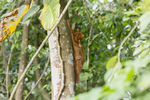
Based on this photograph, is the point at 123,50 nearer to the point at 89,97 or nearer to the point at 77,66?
the point at 77,66

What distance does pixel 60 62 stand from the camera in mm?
1210

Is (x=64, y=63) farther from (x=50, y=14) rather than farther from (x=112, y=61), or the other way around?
(x=112, y=61)

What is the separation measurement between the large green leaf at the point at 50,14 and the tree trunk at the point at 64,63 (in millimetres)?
214

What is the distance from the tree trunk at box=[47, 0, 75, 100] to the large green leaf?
0.21 m

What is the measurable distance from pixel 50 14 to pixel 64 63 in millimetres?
312

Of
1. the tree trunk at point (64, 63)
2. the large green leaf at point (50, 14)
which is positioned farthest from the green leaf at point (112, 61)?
the tree trunk at point (64, 63)

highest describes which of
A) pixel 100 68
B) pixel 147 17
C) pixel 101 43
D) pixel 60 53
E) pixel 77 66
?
pixel 147 17

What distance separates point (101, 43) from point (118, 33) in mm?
227

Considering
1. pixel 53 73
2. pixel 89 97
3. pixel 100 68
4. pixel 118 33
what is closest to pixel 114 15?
pixel 118 33

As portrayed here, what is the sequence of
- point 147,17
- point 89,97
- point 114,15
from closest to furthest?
point 89,97 → point 147,17 → point 114,15

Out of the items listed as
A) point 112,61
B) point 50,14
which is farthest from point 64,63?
point 112,61

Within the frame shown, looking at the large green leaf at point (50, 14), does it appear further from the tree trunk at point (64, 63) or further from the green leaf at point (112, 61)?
the green leaf at point (112, 61)

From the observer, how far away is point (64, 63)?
1.22 metres

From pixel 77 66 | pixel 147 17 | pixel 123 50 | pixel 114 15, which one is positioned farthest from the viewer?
pixel 123 50
